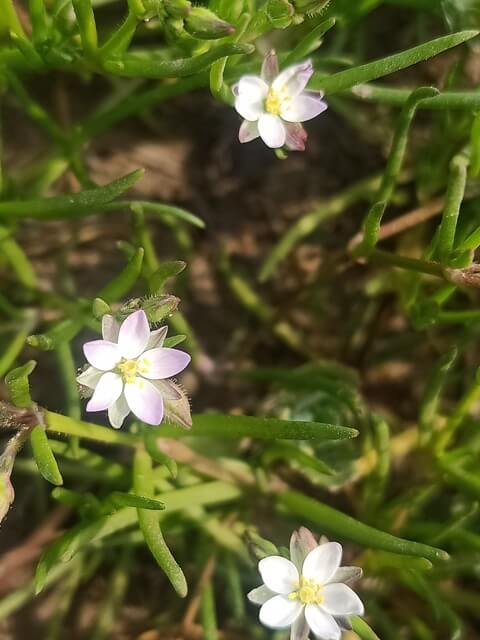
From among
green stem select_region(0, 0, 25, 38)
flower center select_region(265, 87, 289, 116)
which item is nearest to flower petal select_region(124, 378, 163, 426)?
flower center select_region(265, 87, 289, 116)

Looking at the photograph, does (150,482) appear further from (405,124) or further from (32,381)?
(405,124)

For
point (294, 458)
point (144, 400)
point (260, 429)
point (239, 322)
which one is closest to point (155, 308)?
Result: point (144, 400)

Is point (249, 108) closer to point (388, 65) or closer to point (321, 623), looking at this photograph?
point (388, 65)

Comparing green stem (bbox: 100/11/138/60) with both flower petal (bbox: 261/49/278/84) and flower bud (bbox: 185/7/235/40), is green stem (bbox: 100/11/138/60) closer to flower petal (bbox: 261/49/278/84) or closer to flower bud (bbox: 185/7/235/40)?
flower bud (bbox: 185/7/235/40)

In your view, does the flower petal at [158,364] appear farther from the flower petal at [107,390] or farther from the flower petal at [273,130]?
the flower petal at [273,130]

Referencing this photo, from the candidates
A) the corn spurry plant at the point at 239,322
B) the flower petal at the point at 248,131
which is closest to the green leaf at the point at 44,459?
the corn spurry plant at the point at 239,322

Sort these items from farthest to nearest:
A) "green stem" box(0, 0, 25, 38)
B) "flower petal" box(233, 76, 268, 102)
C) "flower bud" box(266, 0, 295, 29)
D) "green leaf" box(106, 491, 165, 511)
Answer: "green stem" box(0, 0, 25, 38) < "flower petal" box(233, 76, 268, 102) < "flower bud" box(266, 0, 295, 29) < "green leaf" box(106, 491, 165, 511)
